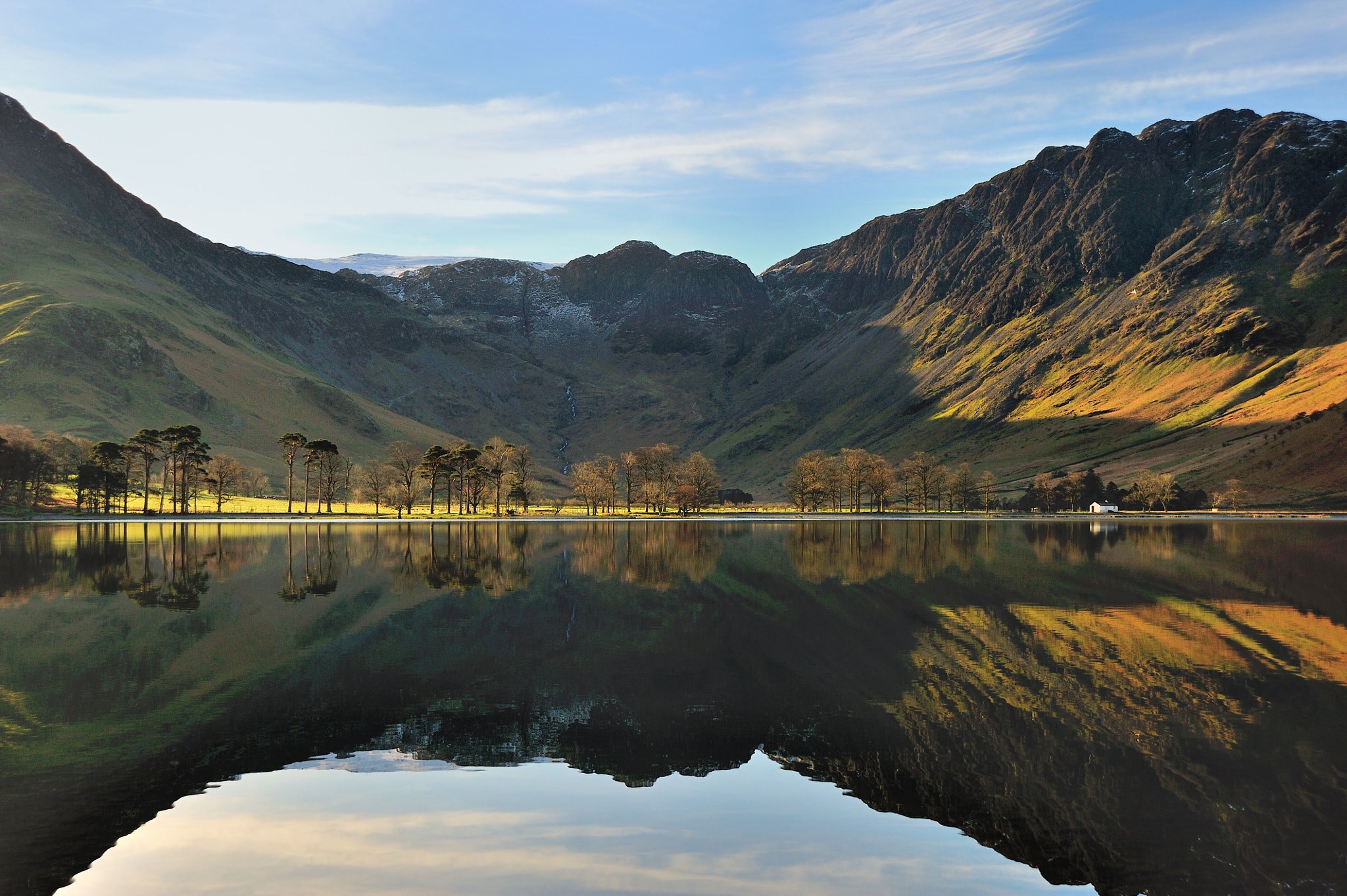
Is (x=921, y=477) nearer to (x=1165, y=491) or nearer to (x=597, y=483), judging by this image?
(x=1165, y=491)

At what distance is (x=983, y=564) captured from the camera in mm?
56219

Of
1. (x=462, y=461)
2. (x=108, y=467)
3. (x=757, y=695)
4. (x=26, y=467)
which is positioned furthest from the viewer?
(x=462, y=461)

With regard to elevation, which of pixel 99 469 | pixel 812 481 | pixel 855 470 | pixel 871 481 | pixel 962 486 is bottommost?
pixel 962 486

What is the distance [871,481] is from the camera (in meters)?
159

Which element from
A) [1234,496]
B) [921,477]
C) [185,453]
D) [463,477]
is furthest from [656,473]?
[1234,496]

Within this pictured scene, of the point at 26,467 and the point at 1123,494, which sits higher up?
the point at 26,467

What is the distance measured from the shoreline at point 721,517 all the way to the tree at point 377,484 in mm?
12904

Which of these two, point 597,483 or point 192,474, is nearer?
point 192,474

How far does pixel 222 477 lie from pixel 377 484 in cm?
2462

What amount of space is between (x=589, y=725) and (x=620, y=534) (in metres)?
74.4

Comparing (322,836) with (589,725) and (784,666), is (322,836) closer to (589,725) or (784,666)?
(589,725)

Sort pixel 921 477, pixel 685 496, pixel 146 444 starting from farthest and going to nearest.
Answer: pixel 921 477
pixel 685 496
pixel 146 444

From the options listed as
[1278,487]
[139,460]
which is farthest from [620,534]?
[1278,487]

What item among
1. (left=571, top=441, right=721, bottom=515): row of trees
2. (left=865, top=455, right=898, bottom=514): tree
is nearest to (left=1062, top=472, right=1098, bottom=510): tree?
(left=865, top=455, right=898, bottom=514): tree
